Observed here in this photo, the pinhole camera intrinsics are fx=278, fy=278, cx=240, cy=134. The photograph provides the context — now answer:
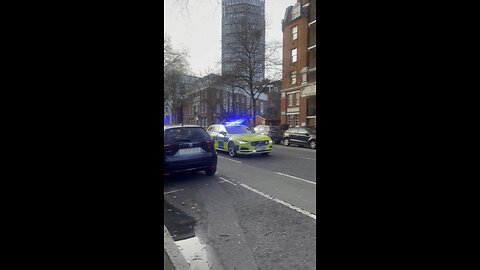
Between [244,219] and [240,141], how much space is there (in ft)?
23.4

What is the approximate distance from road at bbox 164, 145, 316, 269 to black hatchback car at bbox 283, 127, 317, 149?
29.5ft

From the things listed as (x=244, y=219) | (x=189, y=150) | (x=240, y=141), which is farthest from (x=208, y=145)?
(x=240, y=141)

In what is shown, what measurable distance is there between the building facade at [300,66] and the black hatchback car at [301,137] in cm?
948

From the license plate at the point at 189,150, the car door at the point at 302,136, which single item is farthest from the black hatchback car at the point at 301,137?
the license plate at the point at 189,150

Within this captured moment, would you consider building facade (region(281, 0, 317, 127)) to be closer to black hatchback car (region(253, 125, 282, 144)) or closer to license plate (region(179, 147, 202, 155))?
black hatchback car (region(253, 125, 282, 144))

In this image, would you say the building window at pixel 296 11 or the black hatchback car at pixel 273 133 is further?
the building window at pixel 296 11

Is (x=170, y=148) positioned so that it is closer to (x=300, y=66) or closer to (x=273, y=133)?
(x=273, y=133)

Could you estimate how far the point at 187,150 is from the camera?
6.86 m

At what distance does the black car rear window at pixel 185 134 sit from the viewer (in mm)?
6707

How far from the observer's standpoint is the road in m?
3.10

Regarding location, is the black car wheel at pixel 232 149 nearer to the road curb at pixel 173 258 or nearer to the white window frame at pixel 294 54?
→ the road curb at pixel 173 258
